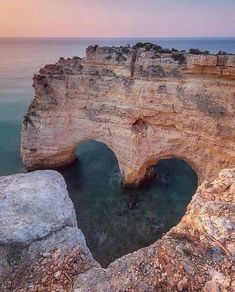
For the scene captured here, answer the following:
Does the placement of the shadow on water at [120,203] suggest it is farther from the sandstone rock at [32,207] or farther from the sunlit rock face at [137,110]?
the sandstone rock at [32,207]

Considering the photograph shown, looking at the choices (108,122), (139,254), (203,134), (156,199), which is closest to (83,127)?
(108,122)

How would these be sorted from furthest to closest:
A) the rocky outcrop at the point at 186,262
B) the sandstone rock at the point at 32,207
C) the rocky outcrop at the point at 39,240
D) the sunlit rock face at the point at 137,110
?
the sunlit rock face at the point at 137,110
the sandstone rock at the point at 32,207
the rocky outcrop at the point at 39,240
the rocky outcrop at the point at 186,262

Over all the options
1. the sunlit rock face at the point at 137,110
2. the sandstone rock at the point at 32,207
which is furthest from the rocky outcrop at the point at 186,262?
the sunlit rock face at the point at 137,110

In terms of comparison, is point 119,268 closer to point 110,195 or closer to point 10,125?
point 110,195

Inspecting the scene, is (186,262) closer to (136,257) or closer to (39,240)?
(136,257)

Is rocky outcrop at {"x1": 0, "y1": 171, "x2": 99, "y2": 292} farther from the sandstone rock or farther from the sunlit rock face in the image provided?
the sunlit rock face

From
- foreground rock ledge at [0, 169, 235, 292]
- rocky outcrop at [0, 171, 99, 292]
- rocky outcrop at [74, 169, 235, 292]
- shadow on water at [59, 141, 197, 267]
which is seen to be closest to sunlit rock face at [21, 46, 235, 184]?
shadow on water at [59, 141, 197, 267]
